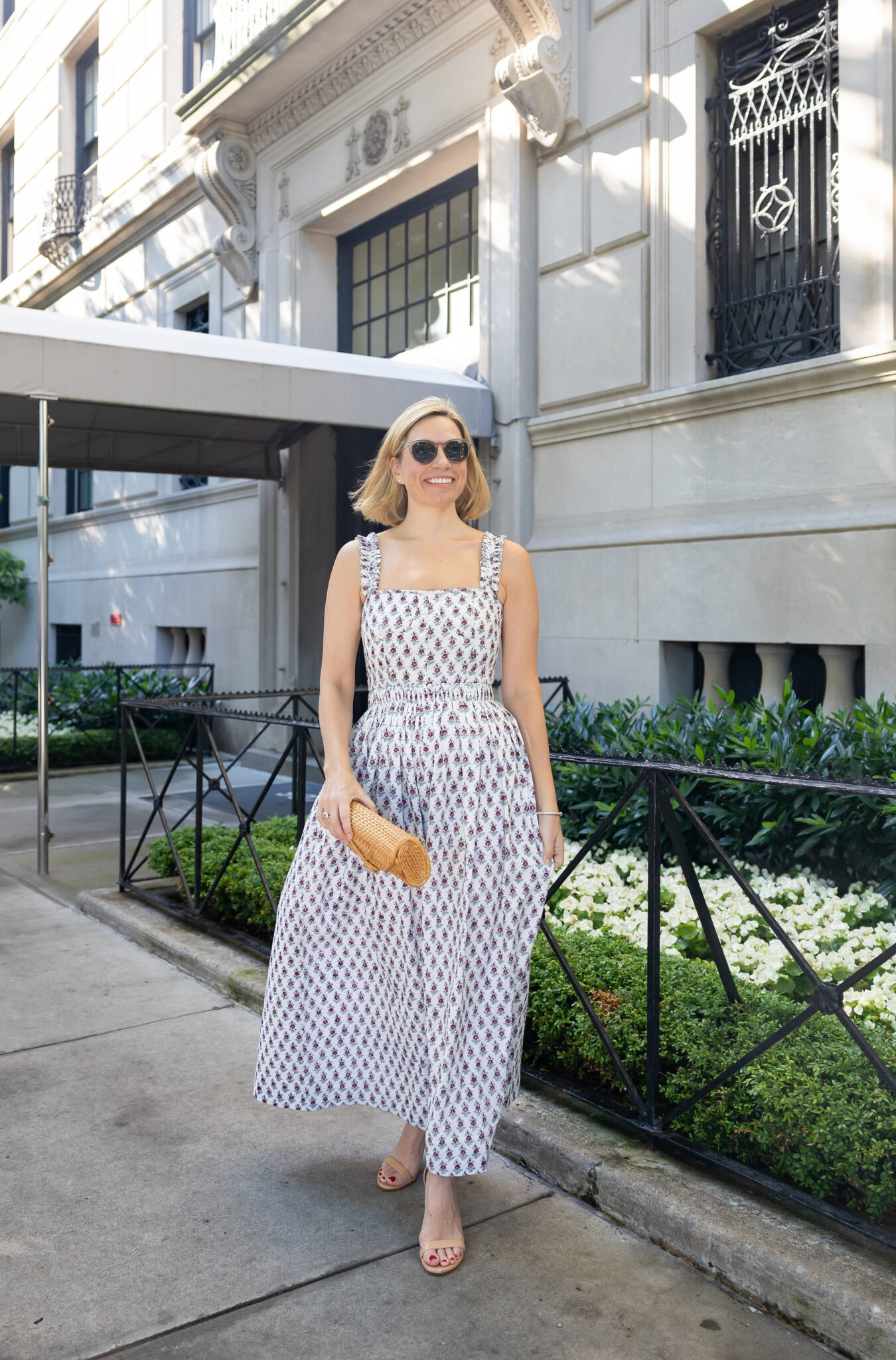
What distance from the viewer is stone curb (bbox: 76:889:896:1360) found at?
2.46m

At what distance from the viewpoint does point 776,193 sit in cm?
749

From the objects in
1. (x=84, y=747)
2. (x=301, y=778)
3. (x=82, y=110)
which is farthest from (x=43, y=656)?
(x=82, y=110)

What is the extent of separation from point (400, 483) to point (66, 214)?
1701cm

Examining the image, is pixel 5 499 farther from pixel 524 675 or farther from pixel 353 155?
pixel 524 675

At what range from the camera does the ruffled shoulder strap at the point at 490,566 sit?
9.62ft

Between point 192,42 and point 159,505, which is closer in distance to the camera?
point 192,42

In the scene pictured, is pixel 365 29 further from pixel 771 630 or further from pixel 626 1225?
pixel 626 1225

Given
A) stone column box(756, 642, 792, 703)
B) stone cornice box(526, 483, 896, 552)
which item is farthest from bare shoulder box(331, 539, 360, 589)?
stone column box(756, 642, 792, 703)

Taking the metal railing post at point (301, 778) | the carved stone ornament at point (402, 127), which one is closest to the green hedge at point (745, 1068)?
the metal railing post at point (301, 778)

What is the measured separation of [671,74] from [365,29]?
363 centimetres

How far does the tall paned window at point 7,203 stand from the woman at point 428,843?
21.6 m

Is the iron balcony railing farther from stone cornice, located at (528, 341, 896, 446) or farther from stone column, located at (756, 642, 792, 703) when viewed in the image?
stone cornice, located at (528, 341, 896, 446)

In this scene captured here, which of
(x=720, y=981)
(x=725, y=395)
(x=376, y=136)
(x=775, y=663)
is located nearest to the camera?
(x=720, y=981)

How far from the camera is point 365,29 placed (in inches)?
399
